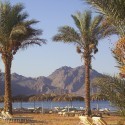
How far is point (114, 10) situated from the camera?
1078 centimetres

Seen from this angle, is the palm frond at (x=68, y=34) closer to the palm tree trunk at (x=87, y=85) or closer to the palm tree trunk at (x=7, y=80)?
the palm tree trunk at (x=87, y=85)

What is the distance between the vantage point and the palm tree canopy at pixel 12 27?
2734cm

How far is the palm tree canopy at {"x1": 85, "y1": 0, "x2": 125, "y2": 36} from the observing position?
10.7 metres

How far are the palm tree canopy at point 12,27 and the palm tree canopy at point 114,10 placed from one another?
51.8ft

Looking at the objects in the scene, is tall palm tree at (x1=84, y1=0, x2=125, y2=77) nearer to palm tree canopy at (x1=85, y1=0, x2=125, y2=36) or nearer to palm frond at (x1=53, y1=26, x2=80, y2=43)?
palm tree canopy at (x1=85, y1=0, x2=125, y2=36)

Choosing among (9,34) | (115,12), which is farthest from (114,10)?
(9,34)

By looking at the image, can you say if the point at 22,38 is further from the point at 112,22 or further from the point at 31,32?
the point at 112,22

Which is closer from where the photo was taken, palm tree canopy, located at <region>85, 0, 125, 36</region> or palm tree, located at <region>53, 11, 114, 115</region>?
palm tree canopy, located at <region>85, 0, 125, 36</region>

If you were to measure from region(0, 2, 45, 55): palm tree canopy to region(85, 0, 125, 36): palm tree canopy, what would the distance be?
15.8 m

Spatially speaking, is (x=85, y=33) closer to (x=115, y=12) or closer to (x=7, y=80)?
(x=7, y=80)

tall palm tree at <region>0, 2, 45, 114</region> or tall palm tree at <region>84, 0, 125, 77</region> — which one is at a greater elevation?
tall palm tree at <region>0, 2, 45, 114</region>

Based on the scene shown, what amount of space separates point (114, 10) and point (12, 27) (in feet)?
57.5

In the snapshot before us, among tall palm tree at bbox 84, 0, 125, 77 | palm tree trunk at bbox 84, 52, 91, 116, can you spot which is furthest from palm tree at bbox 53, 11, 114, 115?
tall palm tree at bbox 84, 0, 125, 77

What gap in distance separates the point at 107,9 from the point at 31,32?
1863cm
